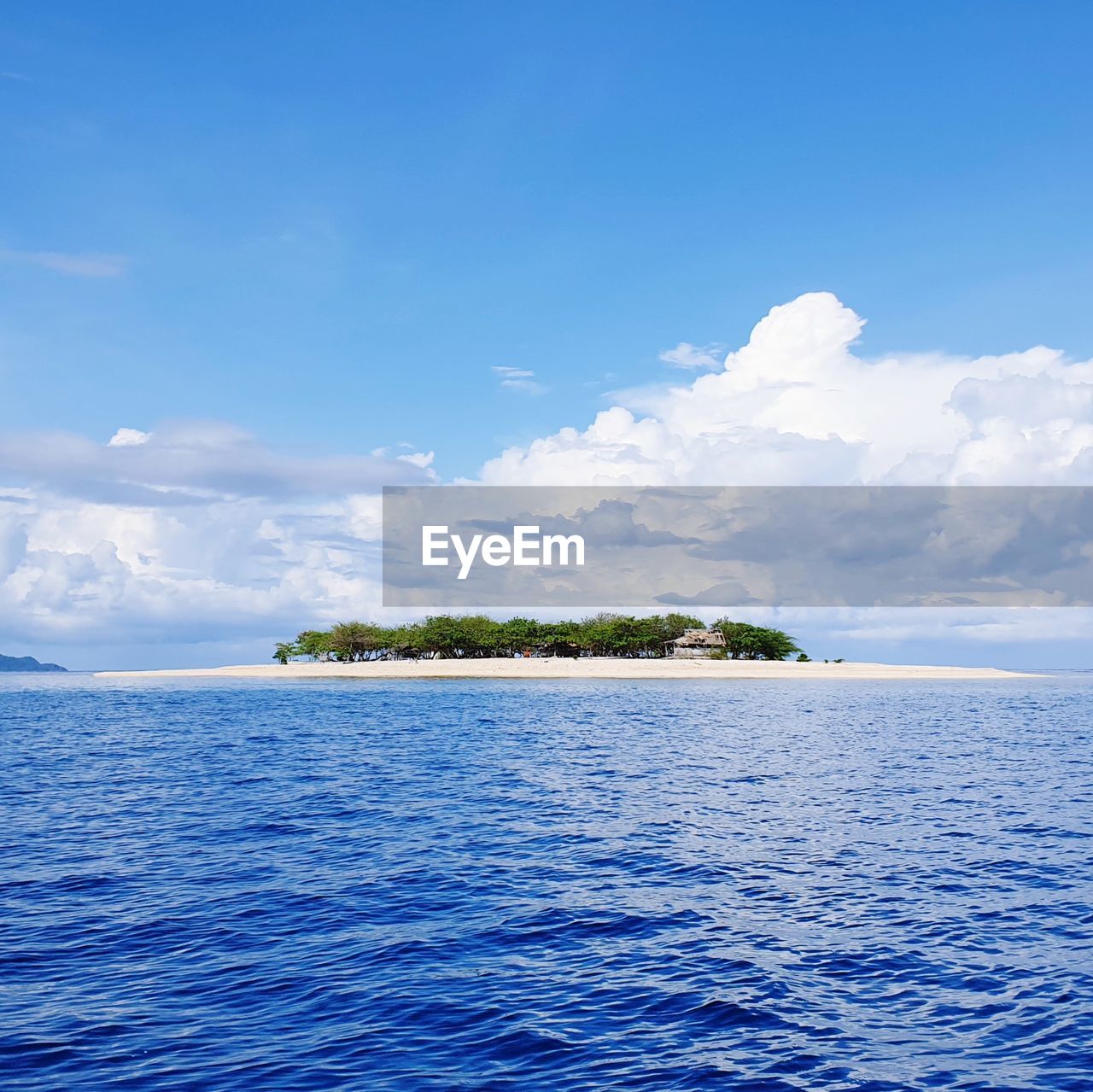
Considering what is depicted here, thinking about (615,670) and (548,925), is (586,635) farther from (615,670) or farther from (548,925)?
(548,925)

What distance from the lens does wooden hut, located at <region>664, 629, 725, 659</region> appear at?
192375 millimetres

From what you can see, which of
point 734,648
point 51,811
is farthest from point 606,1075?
point 734,648

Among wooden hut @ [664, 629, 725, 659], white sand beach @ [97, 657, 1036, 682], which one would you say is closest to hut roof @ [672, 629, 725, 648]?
wooden hut @ [664, 629, 725, 659]

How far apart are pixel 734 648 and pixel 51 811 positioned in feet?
578

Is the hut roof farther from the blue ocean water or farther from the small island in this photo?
the blue ocean water

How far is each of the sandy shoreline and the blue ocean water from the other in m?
117

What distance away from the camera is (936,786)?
3959cm

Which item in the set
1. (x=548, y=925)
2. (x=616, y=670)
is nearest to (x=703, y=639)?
(x=616, y=670)

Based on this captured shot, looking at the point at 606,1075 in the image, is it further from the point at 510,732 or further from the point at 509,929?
the point at 510,732

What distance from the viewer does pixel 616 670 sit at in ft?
550

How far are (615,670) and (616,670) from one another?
0.17 meters

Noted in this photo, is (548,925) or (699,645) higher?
(699,645)

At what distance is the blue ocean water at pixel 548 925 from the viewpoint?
44.0 ft

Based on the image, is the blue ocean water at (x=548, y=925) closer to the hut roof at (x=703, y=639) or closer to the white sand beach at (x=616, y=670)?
the white sand beach at (x=616, y=670)
